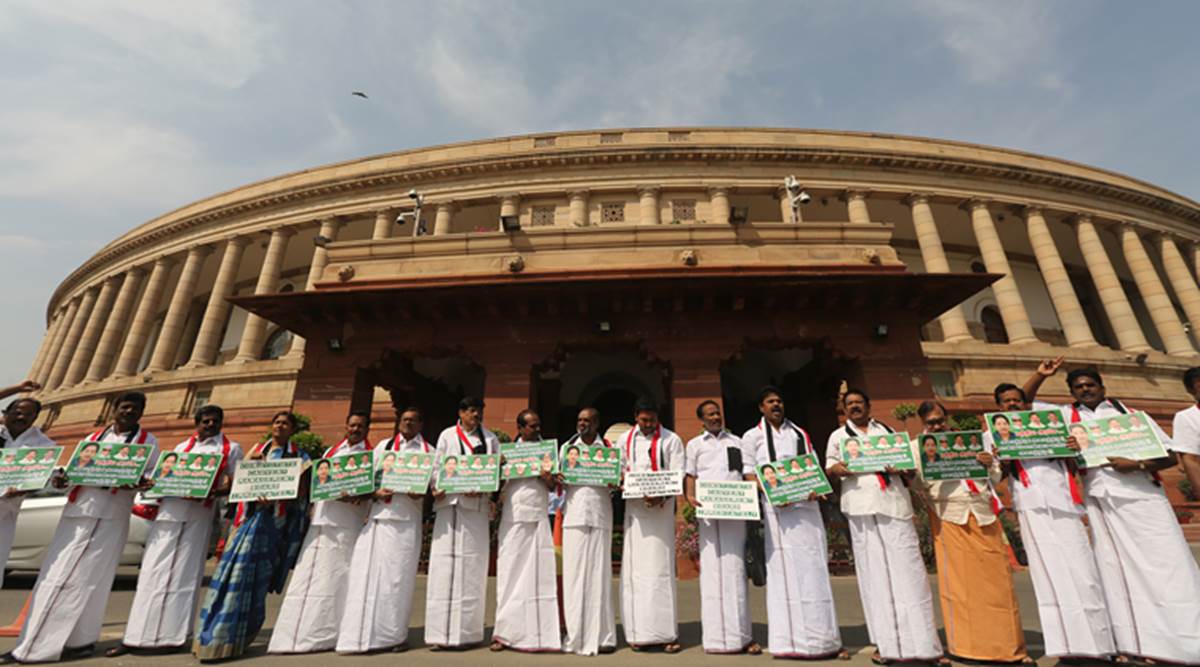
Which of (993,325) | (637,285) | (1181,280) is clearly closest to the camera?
(637,285)

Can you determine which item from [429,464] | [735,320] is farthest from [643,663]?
[735,320]

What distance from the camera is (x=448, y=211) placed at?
90.4 ft

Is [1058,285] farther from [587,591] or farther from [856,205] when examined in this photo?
[587,591]

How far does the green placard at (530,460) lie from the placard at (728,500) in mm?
1464

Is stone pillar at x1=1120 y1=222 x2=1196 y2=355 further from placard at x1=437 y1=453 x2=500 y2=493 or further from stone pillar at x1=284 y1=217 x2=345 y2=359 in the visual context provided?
stone pillar at x1=284 y1=217 x2=345 y2=359

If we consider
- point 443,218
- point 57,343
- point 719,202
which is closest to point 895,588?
point 719,202

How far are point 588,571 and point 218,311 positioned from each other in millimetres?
32752

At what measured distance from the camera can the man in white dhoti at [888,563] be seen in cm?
412

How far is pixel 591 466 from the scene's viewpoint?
16.1 feet

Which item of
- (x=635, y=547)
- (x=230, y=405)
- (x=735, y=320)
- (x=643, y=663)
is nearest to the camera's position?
(x=643, y=663)

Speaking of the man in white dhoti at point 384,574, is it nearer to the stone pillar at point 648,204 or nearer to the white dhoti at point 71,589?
the white dhoti at point 71,589

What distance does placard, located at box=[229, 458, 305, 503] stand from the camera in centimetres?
470

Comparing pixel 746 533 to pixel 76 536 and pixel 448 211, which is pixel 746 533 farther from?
pixel 448 211

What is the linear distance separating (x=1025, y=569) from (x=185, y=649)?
13145 mm
